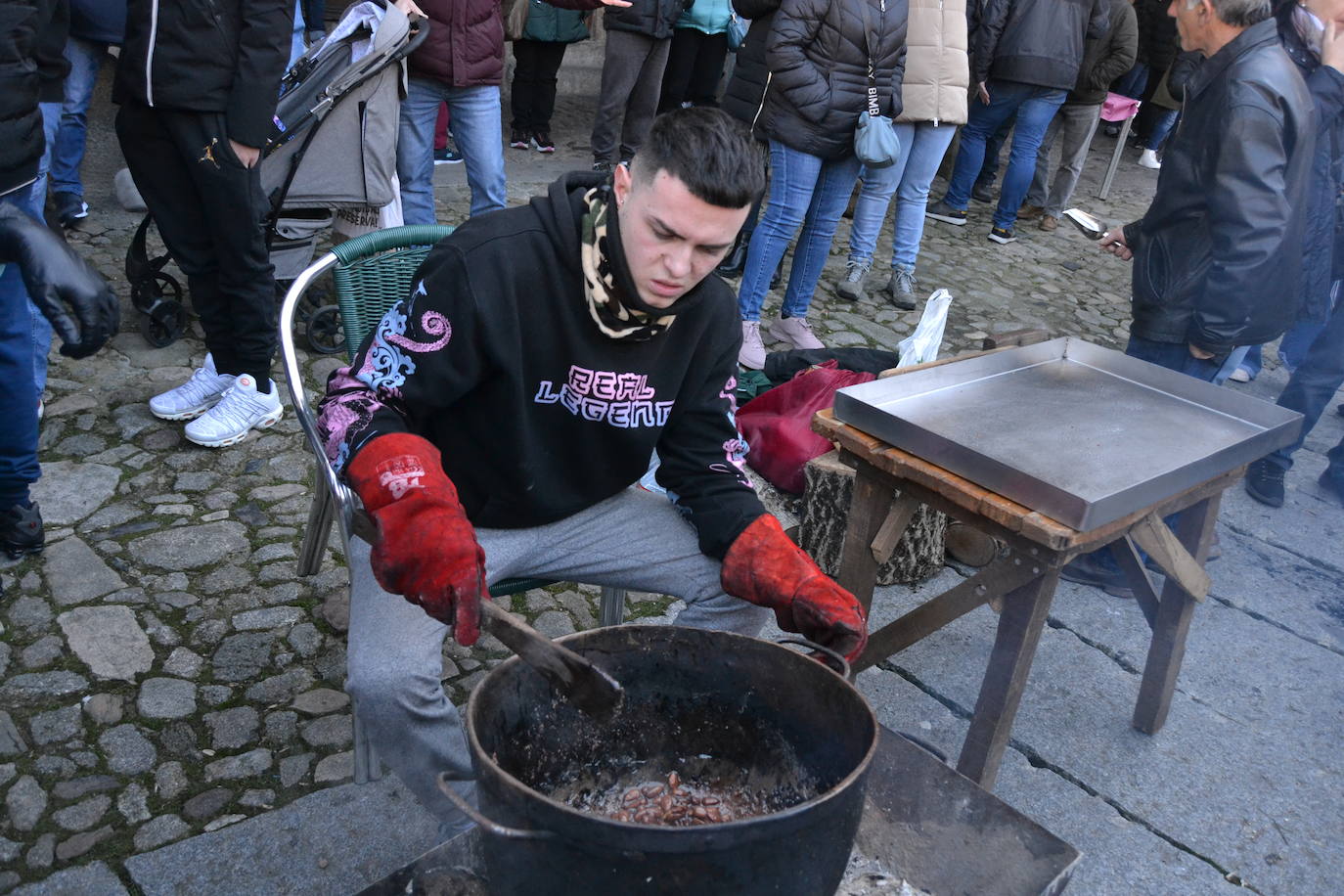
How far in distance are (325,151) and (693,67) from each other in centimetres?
428

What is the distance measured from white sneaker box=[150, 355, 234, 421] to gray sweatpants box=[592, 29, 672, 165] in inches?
151

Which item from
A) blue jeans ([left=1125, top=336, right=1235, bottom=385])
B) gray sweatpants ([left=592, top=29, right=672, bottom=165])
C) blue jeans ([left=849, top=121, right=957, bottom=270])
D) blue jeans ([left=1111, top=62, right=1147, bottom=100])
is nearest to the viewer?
blue jeans ([left=1125, top=336, right=1235, bottom=385])

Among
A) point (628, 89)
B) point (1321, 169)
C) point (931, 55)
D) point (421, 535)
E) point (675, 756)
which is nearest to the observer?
point (421, 535)

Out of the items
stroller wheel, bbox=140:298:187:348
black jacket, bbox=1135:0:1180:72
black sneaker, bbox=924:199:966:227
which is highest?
black jacket, bbox=1135:0:1180:72

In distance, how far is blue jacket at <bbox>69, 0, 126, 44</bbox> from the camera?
466 cm

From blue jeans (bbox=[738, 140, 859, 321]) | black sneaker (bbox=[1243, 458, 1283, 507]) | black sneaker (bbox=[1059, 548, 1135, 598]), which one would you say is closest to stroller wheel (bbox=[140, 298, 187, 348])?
blue jeans (bbox=[738, 140, 859, 321])

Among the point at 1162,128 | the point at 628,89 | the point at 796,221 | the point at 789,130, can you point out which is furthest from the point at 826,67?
the point at 1162,128

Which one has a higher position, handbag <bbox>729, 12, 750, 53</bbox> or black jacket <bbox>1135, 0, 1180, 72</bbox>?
black jacket <bbox>1135, 0, 1180, 72</bbox>

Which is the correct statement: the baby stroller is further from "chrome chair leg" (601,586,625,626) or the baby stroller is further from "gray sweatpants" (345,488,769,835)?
"gray sweatpants" (345,488,769,835)

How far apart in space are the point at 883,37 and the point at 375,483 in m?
4.13

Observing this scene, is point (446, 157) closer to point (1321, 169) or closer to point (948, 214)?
point (948, 214)

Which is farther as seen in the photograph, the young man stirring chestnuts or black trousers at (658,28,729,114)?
black trousers at (658,28,729,114)

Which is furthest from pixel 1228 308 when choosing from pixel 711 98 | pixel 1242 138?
pixel 711 98

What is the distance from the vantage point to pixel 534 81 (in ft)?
25.9
